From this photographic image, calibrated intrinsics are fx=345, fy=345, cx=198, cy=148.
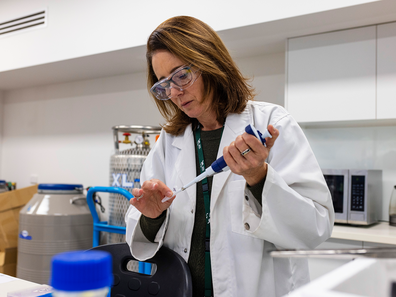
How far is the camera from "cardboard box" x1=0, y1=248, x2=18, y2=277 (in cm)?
280

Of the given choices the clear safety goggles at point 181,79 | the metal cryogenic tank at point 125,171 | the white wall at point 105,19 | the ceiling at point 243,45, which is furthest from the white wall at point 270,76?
the clear safety goggles at point 181,79

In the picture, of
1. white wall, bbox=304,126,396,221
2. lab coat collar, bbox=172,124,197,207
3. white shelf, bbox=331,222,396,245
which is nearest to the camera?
lab coat collar, bbox=172,124,197,207

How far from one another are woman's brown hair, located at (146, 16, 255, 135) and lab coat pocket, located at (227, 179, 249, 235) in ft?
0.79

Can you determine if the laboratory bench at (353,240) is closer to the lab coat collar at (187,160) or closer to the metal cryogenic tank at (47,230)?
the lab coat collar at (187,160)

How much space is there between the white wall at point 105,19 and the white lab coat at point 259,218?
101 centimetres

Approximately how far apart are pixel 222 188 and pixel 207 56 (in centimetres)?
41

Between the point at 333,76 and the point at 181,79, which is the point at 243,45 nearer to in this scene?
the point at 333,76

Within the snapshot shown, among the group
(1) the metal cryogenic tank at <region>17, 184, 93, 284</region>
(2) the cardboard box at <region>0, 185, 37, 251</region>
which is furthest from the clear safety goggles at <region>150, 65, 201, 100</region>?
(2) the cardboard box at <region>0, 185, 37, 251</region>

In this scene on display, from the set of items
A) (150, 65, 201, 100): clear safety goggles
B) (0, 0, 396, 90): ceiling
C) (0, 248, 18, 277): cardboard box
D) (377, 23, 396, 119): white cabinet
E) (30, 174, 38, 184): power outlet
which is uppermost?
(0, 0, 396, 90): ceiling

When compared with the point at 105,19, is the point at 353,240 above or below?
below

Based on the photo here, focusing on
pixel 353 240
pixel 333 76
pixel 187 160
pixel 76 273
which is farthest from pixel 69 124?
pixel 76 273

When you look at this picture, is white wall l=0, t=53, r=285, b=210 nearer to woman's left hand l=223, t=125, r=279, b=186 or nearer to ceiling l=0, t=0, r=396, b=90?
ceiling l=0, t=0, r=396, b=90

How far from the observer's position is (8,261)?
284 centimetres

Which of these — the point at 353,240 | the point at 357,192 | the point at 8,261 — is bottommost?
the point at 8,261
